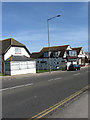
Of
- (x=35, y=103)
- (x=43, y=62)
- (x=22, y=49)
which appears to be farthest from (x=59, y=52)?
(x=35, y=103)

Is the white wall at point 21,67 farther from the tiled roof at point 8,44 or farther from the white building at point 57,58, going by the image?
the white building at point 57,58

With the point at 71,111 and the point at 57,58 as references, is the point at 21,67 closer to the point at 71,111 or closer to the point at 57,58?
the point at 71,111

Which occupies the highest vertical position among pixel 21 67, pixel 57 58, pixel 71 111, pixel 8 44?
pixel 8 44

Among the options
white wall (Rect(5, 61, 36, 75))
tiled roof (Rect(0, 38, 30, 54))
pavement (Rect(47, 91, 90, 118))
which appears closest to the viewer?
pavement (Rect(47, 91, 90, 118))

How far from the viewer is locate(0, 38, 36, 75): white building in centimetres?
2492

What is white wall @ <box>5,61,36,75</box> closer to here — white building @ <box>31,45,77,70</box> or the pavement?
white building @ <box>31,45,77,70</box>

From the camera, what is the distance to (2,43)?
3077cm

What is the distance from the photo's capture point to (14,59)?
2608 centimetres

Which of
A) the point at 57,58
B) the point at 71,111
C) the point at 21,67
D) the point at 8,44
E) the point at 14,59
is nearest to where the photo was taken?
the point at 71,111

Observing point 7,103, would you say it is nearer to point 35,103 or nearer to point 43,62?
point 35,103

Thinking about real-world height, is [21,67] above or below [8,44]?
below

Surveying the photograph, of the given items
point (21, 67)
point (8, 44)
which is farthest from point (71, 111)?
point (8, 44)

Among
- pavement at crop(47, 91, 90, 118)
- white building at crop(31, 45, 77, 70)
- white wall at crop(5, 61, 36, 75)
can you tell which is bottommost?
pavement at crop(47, 91, 90, 118)

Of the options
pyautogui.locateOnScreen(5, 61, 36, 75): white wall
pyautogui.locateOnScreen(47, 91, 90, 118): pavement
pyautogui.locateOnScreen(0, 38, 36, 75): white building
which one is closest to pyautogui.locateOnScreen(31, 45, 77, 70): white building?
pyautogui.locateOnScreen(0, 38, 36, 75): white building
